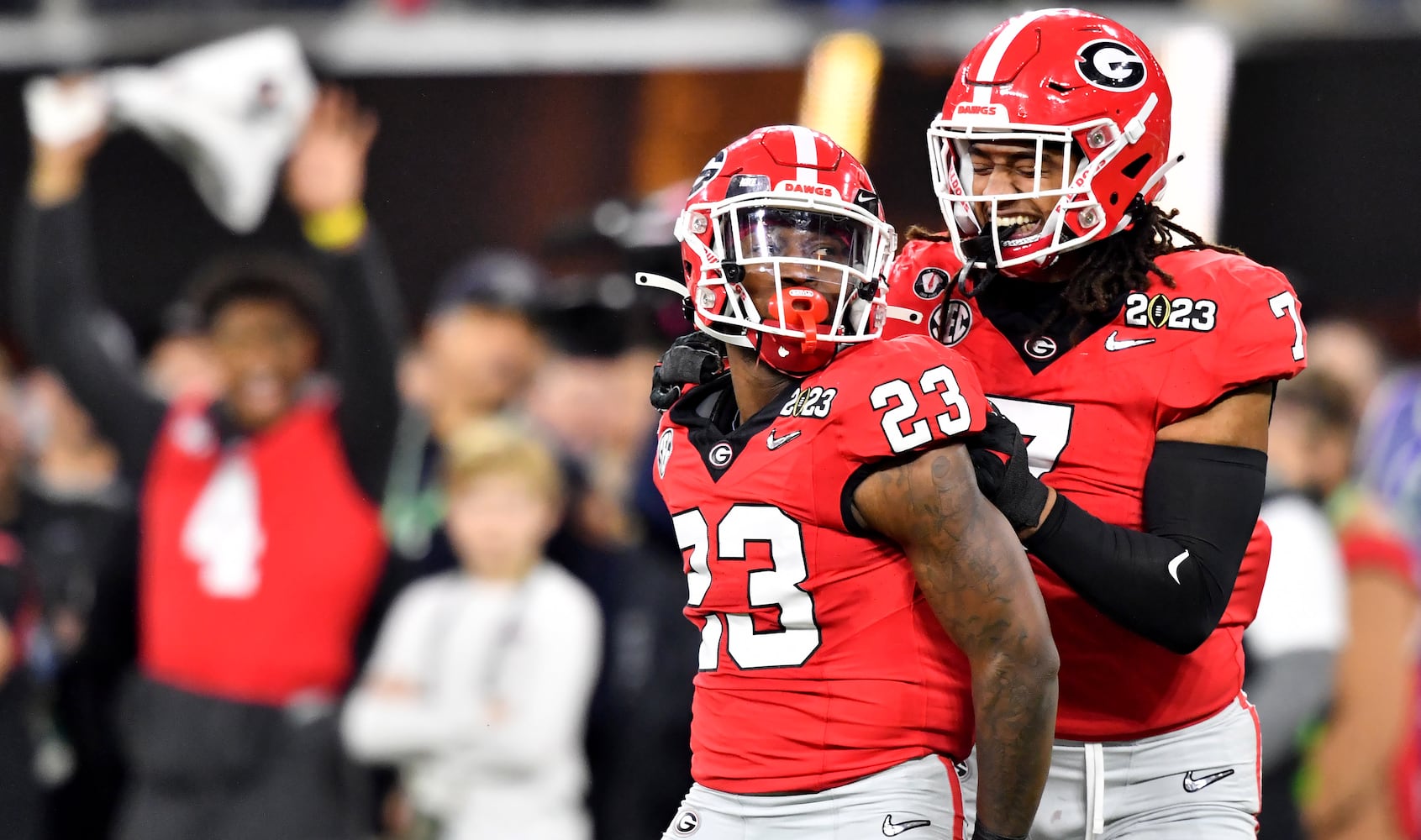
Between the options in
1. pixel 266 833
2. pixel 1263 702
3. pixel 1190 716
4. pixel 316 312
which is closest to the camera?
pixel 1190 716

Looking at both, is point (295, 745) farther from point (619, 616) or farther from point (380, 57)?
point (380, 57)

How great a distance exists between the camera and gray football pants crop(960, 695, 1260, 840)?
2.86m

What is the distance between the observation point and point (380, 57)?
7.32 m

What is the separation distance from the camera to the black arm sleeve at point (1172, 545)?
2609 millimetres

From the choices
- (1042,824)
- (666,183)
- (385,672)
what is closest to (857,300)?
(1042,824)

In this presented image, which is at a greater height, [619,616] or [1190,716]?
[1190,716]

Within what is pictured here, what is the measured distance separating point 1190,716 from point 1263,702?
1976 millimetres

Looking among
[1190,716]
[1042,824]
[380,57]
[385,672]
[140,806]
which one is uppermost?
[380,57]

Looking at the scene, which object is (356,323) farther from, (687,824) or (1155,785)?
(1155,785)

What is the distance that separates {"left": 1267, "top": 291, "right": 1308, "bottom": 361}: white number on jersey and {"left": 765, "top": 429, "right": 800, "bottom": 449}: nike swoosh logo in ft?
2.74

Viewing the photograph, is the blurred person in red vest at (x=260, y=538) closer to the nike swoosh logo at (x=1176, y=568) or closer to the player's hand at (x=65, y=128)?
the player's hand at (x=65, y=128)

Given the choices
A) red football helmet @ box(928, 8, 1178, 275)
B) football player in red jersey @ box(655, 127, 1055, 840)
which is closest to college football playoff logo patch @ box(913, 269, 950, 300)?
red football helmet @ box(928, 8, 1178, 275)

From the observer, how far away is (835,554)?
2486 millimetres

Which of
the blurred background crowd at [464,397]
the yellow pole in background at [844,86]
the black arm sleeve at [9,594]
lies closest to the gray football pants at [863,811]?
the blurred background crowd at [464,397]
